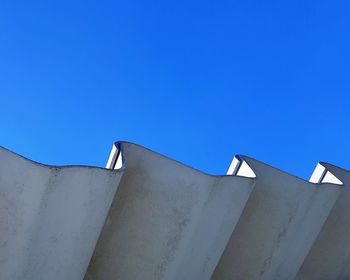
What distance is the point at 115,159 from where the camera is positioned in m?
4.60

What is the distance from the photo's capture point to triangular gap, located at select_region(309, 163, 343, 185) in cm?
573

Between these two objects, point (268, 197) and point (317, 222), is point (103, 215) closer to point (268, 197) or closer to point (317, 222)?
point (268, 197)

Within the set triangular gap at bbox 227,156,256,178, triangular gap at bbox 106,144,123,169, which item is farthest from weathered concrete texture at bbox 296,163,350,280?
triangular gap at bbox 106,144,123,169

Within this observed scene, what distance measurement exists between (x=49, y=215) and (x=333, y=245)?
11.1 feet

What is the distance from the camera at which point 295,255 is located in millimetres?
5625

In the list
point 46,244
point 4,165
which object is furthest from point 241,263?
point 4,165

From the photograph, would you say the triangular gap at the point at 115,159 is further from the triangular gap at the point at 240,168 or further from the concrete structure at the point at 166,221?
the triangular gap at the point at 240,168

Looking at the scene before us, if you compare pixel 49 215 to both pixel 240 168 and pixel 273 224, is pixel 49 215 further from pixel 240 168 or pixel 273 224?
pixel 273 224

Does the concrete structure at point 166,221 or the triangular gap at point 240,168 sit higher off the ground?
the triangular gap at point 240,168

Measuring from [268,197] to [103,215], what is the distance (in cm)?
175

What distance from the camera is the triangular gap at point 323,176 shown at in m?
5.73

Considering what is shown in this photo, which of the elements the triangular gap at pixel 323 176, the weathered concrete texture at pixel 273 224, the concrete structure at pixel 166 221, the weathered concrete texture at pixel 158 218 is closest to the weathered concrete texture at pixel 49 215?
the concrete structure at pixel 166 221

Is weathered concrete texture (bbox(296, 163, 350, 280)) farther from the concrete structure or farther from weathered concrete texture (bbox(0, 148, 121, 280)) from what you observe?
weathered concrete texture (bbox(0, 148, 121, 280))

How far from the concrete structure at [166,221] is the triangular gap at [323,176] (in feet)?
0.04
